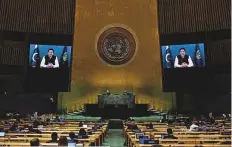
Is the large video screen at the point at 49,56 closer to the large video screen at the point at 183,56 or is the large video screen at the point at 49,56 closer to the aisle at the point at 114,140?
the aisle at the point at 114,140

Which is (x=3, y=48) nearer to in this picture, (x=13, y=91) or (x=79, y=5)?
(x=13, y=91)

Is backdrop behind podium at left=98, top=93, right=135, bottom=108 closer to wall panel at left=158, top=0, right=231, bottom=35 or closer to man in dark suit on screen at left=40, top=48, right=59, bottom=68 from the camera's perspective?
man in dark suit on screen at left=40, top=48, right=59, bottom=68

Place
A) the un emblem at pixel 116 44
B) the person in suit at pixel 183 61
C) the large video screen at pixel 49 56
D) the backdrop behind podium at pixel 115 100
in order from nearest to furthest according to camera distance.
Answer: the backdrop behind podium at pixel 115 100 → the person in suit at pixel 183 61 → the large video screen at pixel 49 56 → the un emblem at pixel 116 44

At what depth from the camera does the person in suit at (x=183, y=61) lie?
19.3 meters

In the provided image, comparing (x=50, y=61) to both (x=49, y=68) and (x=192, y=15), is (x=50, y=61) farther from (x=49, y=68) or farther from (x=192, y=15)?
(x=192, y=15)

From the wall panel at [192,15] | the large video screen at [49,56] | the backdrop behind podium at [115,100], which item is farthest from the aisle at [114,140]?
the wall panel at [192,15]

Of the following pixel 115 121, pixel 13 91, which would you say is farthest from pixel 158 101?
pixel 13 91

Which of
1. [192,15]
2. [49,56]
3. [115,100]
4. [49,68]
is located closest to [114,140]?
[115,100]

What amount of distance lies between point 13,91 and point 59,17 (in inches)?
226

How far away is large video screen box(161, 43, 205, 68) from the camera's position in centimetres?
1906

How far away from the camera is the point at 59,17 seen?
20.3m

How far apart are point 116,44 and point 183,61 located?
5.20m

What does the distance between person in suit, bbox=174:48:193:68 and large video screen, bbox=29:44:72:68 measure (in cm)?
707

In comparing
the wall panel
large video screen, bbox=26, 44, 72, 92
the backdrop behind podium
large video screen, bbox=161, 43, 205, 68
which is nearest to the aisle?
the backdrop behind podium
